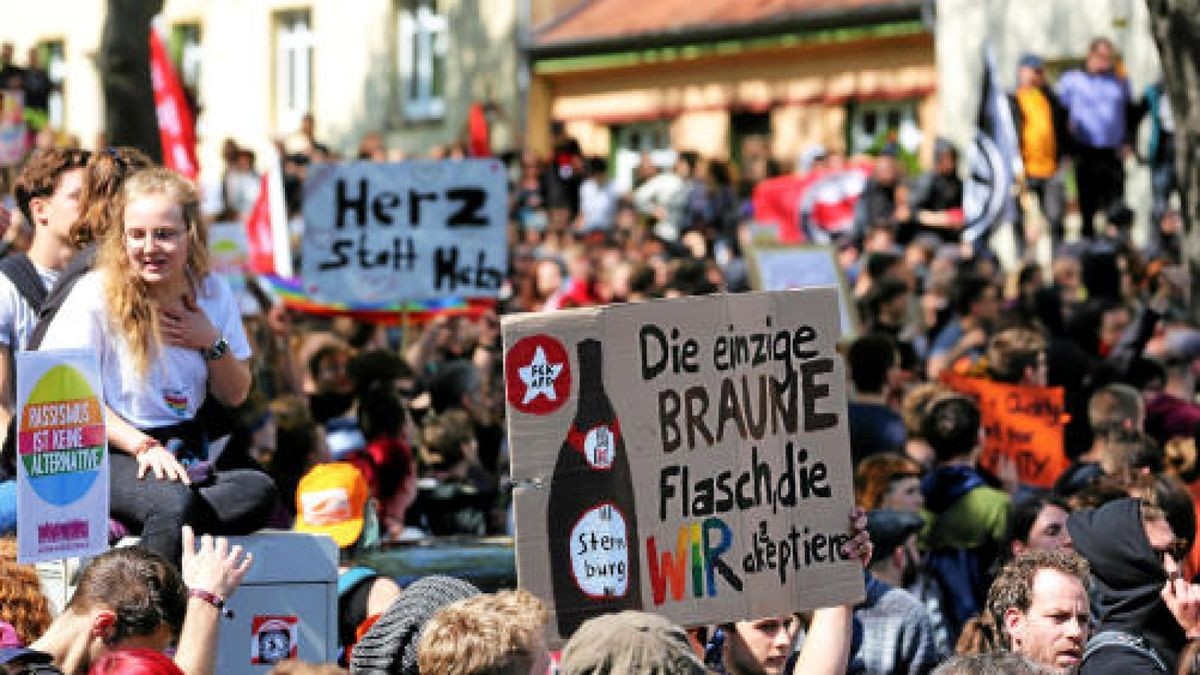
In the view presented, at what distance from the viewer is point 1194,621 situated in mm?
7879

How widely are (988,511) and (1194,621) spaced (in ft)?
7.94

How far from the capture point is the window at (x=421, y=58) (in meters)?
40.8

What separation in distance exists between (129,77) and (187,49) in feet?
99.8

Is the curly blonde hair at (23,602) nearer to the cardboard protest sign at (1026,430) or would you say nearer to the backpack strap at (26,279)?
the backpack strap at (26,279)

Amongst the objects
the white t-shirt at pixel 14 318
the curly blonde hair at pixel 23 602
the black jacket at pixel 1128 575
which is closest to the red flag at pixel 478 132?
the black jacket at pixel 1128 575

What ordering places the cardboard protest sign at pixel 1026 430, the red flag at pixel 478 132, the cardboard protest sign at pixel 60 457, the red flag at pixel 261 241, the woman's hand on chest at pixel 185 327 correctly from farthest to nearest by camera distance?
the red flag at pixel 478 132 → the red flag at pixel 261 241 → the cardboard protest sign at pixel 1026 430 → the woman's hand on chest at pixel 185 327 → the cardboard protest sign at pixel 60 457

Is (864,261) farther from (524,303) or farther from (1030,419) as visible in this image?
(1030,419)

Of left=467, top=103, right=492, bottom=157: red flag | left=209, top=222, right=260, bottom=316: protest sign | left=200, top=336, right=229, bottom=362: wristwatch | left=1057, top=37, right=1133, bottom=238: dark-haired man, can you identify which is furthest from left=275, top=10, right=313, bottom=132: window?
left=200, top=336, right=229, bottom=362: wristwatch

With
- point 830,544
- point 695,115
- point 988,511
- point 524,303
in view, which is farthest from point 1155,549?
point 695,115

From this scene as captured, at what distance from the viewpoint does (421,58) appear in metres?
41.1

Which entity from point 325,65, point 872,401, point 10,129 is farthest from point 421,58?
point 872,401

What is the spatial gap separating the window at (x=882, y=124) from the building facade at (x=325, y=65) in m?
5.39

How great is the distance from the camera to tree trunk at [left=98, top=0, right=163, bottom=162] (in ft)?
47.3

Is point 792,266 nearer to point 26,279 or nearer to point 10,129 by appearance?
point 10,129
